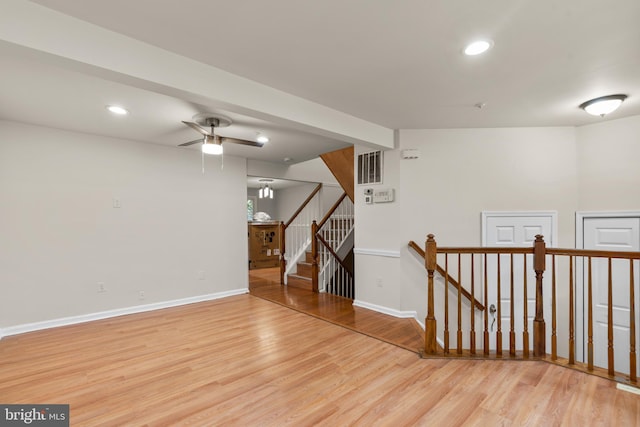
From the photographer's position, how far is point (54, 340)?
10.4 ft

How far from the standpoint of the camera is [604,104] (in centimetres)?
286

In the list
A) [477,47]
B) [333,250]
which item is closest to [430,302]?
[477,47]

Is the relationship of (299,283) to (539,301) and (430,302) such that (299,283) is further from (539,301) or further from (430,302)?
(539,301)

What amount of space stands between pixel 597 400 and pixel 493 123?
2965mm

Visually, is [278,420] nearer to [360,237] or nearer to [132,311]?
[360,237]

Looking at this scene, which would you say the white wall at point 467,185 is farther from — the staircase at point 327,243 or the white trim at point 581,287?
the staircase at point 327,243

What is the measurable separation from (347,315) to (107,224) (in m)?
3.50

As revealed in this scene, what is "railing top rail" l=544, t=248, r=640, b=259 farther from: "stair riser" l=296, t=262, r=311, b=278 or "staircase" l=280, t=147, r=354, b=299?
"stair riser" l=296, t=262, r=311, b=278

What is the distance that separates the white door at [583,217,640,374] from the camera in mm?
3404

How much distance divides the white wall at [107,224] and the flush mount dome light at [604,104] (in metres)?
4.74

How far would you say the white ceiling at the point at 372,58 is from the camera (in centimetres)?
168

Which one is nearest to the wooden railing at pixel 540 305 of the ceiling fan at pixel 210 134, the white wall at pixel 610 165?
the white wall at pixel 610 165

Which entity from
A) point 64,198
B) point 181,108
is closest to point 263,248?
point 64,198

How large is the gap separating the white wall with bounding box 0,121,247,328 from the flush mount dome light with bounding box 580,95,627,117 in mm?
4743
